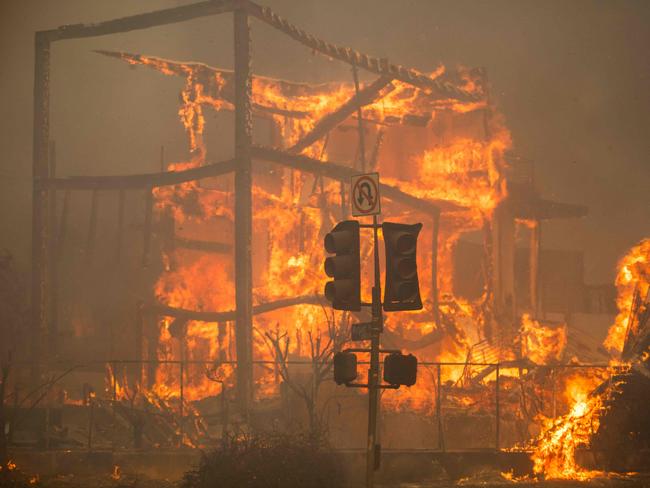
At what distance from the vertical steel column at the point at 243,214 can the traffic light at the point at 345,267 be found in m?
10.9

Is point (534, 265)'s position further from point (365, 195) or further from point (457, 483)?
point (365, 195)

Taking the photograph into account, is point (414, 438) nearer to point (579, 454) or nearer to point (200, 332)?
point (579, 454)

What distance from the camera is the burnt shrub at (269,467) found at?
11641mm

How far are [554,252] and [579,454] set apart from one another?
2226 cm

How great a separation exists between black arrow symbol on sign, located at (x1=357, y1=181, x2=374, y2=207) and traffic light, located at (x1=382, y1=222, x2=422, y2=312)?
64 centimetres

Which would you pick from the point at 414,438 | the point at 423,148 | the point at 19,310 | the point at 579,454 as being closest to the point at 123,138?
the point at 19,310

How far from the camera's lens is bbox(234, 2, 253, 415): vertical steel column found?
19.8 m

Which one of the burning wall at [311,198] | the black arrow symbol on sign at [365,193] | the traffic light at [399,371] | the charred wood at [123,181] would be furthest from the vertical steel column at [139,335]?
the traffic light at [399,371]

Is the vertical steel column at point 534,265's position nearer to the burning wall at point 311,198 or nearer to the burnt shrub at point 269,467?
the burning wall at point 311,198

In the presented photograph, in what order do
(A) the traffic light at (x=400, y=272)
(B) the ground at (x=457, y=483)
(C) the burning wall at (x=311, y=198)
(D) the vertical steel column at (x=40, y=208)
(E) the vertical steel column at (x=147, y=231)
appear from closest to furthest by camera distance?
1. (A) the traffic light at (x=400, y=272)
2. (B) the ground at (x=457, y=483)
3. (D) the vertical steel column at (x=40, y=208)
4. (E) the vertical steel column at (x=147, y=231)
5. (C) the burning wall at (x=311, y=198)

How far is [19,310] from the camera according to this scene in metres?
32.2

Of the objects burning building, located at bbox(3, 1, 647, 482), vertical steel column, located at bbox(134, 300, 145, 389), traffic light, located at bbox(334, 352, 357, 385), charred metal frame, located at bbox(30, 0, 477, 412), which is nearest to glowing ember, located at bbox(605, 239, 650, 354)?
burning building, located at bbox(3, 1, 647, 482)

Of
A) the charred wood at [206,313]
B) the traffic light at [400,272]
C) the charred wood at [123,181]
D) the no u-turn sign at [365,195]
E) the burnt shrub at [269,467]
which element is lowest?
the burnt shrub at [269,467]

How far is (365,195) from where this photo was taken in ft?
31.4
